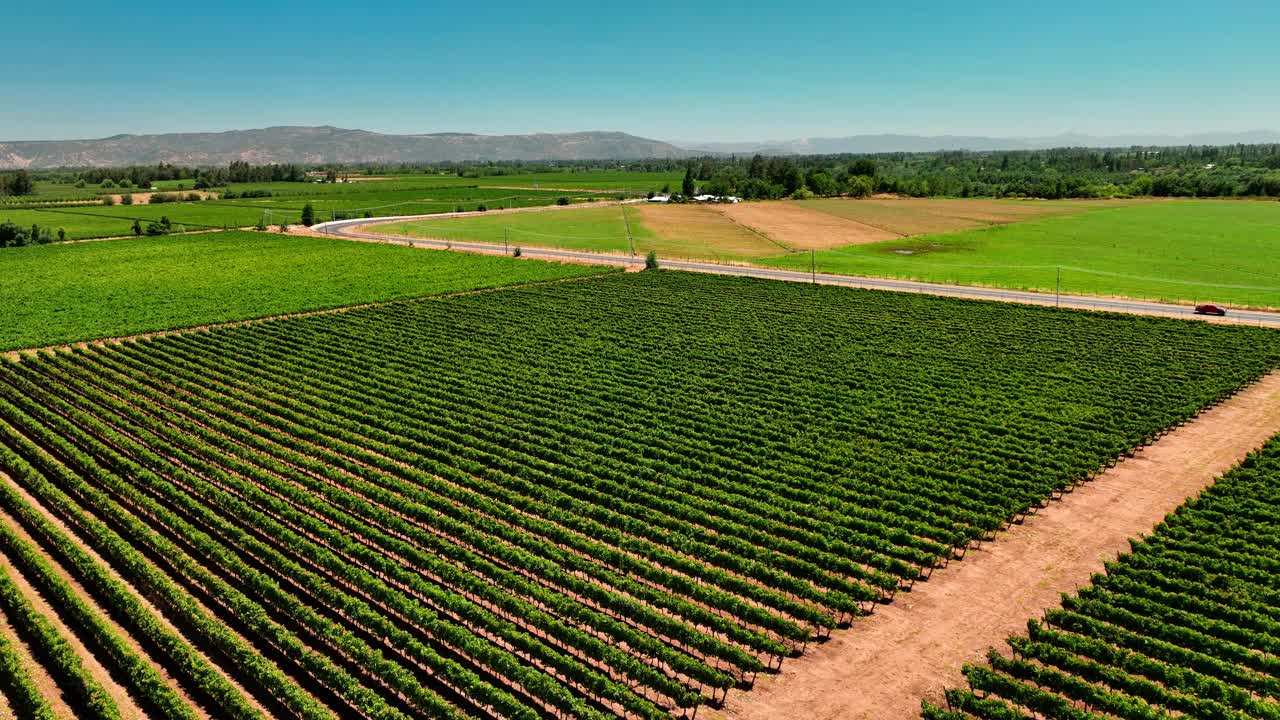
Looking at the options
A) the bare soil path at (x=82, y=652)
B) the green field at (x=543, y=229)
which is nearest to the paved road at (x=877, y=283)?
the green field at (x=543, y=229)

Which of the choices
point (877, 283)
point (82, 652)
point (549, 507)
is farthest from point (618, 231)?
point (82, 652)

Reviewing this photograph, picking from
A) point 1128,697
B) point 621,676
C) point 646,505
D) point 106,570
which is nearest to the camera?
point 1128,697

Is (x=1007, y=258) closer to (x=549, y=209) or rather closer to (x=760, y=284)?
(x=760, y=284)

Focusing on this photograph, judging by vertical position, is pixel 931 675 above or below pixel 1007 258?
below

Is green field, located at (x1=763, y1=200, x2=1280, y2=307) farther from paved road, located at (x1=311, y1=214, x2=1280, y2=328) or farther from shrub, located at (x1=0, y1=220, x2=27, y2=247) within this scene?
shrub, located at (x1=0, y1=220, x2=27, y2=247)

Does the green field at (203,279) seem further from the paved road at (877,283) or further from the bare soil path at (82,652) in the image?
the bare soil path at (82,652)

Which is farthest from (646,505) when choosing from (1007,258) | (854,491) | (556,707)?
(1007,258)

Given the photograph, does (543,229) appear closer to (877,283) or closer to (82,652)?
(877,283)

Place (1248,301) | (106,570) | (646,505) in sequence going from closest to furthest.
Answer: (106,570) → (646,505) → (1248,301)
